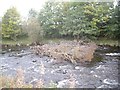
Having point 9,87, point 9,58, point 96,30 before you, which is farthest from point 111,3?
point 9,87

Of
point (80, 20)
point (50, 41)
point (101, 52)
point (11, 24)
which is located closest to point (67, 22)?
point (80, 20)

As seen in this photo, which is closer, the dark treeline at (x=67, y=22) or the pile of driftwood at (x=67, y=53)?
the pile of driftwood at (x=67, y=53)

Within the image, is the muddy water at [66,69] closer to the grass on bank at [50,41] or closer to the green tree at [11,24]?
the grass on bank at [50,41]

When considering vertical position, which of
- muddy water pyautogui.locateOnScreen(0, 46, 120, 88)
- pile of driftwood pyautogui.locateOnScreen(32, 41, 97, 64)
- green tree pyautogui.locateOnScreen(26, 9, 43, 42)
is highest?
green tree pyautogui.locateOnScreen(26, 9, 43, 42)

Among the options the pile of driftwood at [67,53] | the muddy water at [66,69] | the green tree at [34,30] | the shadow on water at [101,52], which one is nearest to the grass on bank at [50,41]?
the green tree at [34,30]

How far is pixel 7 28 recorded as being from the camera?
12.0m

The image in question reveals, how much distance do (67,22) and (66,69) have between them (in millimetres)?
4880

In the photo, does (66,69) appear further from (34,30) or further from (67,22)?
(67,22)

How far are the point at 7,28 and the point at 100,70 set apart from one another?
6315 millimetres

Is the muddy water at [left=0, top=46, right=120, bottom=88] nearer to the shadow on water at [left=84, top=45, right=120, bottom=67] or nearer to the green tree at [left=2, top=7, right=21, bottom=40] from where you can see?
the shadow on water at [left=84, top=45, right=120, bottom=67]

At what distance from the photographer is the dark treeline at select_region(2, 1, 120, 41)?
1096cm

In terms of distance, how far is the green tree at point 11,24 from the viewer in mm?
11794

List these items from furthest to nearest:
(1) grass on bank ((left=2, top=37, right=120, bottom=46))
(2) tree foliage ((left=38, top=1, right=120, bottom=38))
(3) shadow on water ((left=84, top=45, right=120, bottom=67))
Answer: (2) tree foliage ((left=38, top=1, right=120, bottom=38))
(1) grass on bank ((left=2, top=37, right=120, bottom=46))
(3) shadow on water ((left=84, top=45, right=120, bottom=67))

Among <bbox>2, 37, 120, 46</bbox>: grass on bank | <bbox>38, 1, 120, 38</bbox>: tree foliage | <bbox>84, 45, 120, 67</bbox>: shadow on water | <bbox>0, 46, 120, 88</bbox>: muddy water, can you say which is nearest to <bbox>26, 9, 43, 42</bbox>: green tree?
<bbox>2, 37, 120, 46</bbox>: grass on bank
